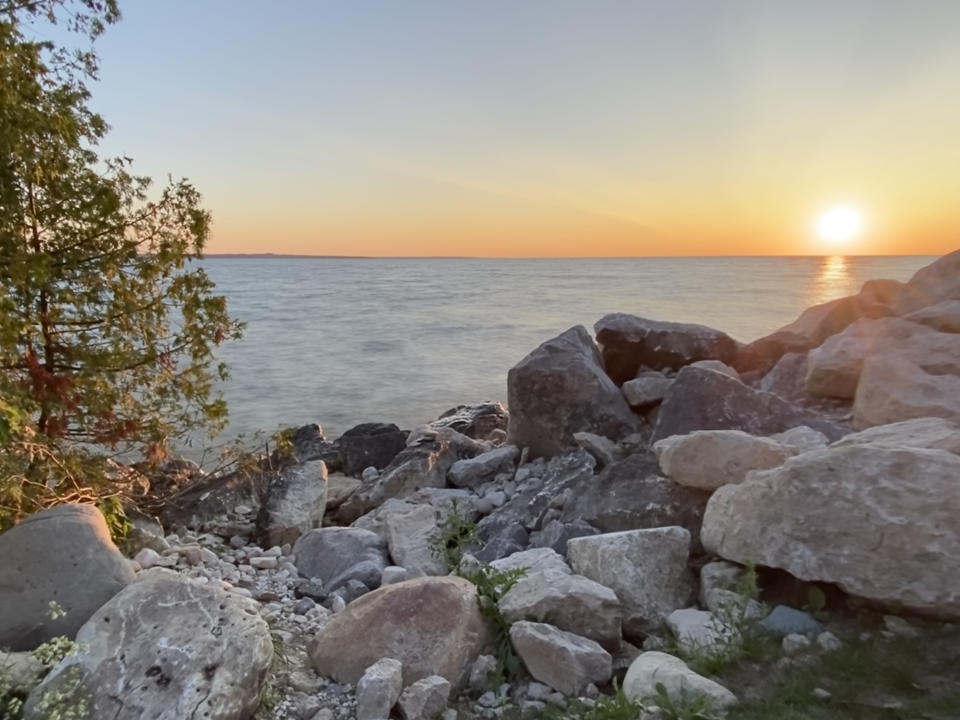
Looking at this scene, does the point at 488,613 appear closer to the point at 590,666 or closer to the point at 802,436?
the point at 590,666

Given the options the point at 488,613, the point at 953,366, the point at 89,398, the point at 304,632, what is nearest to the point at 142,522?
the point at 89,398

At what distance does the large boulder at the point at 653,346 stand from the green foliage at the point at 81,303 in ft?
19.2

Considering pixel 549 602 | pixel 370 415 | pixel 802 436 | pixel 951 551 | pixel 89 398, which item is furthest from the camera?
pixel 370 415

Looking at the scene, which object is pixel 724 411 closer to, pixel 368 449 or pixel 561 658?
pixel 561 658

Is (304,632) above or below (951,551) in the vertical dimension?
below

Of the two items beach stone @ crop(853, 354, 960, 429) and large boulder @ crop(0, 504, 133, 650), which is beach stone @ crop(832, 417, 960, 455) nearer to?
beach stone @ crop(853, 354, 960, 429)

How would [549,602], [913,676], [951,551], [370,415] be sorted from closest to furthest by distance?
[913,676] → [951,551] → [549,602] → [370,415]

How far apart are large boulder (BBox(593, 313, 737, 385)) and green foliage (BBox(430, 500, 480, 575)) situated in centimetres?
477

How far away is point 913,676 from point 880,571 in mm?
629

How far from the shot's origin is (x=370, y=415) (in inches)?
680

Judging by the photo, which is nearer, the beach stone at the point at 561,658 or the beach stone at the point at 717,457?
the beach stone at the point at 561,658

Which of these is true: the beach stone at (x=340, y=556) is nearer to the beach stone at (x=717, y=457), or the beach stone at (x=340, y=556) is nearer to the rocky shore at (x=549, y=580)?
the rocky shore at (x=549, y=580)

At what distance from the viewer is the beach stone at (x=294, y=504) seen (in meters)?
7.21

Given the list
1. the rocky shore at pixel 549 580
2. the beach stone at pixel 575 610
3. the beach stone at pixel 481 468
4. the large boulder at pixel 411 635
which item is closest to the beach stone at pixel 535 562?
the rocky shore at pixel 549 580
